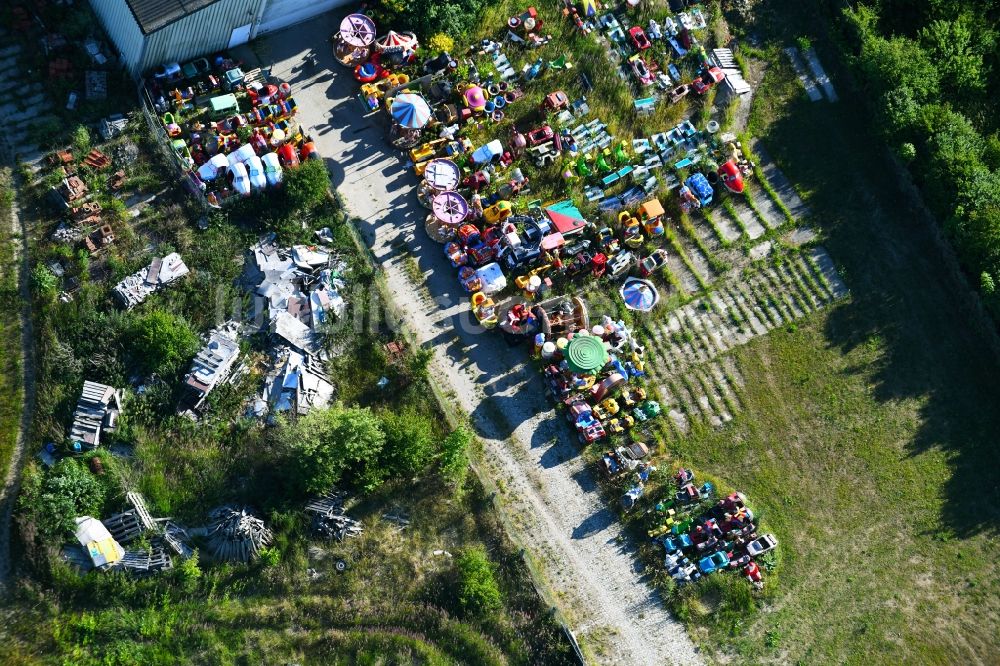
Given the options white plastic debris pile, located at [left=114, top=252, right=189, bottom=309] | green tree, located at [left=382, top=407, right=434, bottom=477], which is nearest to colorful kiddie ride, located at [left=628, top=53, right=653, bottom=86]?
green tree, located at [left=382, top=407, right=434, bottom=477]

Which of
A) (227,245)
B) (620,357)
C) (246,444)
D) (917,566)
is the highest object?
(227,245)

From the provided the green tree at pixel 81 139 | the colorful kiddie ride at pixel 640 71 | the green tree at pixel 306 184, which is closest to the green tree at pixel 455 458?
the green tree at pixel 306 184

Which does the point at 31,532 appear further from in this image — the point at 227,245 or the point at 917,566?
the point at 917,566

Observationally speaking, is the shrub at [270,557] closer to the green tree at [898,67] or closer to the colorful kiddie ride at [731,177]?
the colorful kiddie ride at [731,177]

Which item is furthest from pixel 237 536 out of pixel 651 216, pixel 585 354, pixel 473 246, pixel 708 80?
pixel 708 80

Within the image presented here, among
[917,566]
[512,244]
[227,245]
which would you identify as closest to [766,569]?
[917,566]

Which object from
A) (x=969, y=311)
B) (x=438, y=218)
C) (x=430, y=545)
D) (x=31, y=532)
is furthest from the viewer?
(x=969, y=311)
